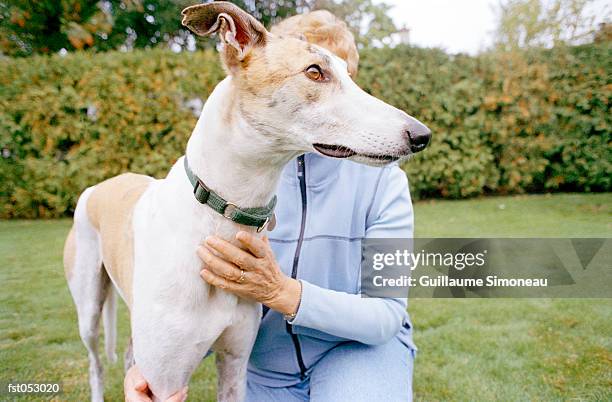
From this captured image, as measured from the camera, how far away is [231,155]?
5.35ft

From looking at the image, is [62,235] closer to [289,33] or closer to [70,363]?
[70,363]

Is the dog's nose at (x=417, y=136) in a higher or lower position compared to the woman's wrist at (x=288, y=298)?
higher

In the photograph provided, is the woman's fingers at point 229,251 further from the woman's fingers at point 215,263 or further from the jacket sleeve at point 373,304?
the jacket sleeve at point 373,304

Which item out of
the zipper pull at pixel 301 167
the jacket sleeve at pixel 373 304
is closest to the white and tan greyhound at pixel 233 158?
the jacket sleeve at pixel 373 304

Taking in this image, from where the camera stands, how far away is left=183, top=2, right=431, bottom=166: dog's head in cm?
157

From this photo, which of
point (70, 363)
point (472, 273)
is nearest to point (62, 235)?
point (70, 363)

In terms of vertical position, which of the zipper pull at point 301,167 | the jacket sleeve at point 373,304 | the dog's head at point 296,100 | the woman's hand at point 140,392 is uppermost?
the dog's head at point 296,100

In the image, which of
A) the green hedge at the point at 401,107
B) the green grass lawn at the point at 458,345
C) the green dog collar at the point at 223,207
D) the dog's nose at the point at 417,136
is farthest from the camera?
the green hedge at the point at 401,107

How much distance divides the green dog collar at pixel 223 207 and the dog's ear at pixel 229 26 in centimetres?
39

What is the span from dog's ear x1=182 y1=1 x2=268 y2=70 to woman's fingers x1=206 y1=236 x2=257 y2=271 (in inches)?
22.2

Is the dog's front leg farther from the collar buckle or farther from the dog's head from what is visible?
the dog's head

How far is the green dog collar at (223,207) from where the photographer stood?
1655mm

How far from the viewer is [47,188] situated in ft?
24.5

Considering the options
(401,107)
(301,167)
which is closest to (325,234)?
(301,167)
